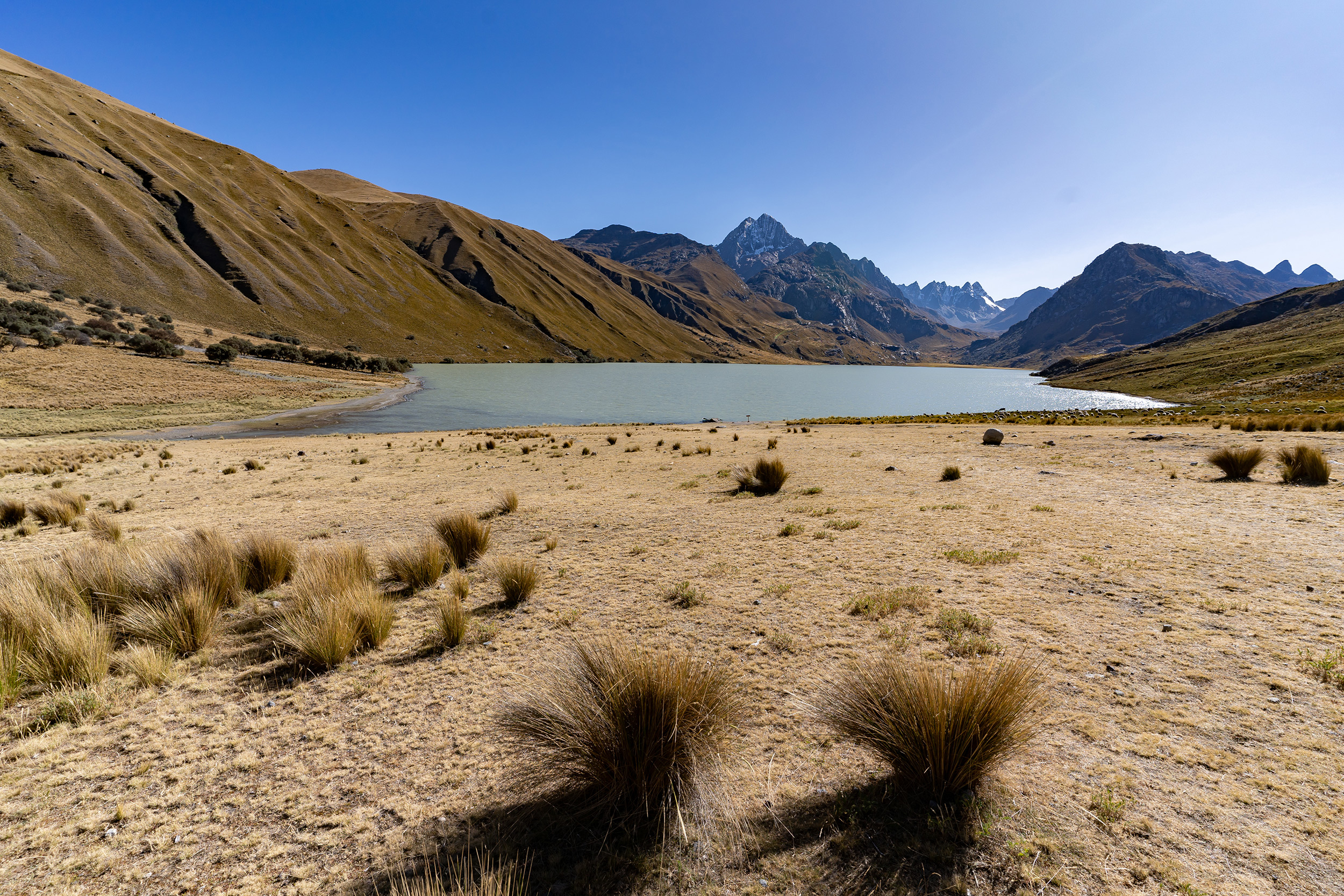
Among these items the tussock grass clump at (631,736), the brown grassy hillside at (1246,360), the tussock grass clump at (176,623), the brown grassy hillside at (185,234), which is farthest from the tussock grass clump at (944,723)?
the brown grassy hillside at (185,234)

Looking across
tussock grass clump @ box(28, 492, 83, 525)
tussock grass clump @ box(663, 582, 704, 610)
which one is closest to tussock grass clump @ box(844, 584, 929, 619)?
tussock grass clump @ box(663, 582, 704, 610)

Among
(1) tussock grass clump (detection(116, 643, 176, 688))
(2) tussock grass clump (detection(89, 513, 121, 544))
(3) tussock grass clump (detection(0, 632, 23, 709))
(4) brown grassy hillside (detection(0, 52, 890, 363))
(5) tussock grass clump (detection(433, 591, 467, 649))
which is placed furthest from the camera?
(4) brown grassy hillside (detection(0, 52, 890, 363))

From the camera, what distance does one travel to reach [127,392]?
39.5 metres

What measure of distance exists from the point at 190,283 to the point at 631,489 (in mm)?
144785

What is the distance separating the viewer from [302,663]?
5.21m

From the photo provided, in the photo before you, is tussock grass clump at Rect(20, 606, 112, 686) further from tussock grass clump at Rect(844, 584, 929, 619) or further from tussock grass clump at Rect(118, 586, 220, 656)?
tussock grass clump at Rect(844, 584, 929, 619)

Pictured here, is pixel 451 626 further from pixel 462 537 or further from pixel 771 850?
pixel 771 850

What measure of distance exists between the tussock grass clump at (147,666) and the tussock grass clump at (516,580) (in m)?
A: 3.33

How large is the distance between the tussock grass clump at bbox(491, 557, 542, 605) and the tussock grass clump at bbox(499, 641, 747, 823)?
335 cm

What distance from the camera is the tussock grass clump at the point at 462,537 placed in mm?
8656

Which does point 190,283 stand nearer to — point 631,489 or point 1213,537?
point 631,489

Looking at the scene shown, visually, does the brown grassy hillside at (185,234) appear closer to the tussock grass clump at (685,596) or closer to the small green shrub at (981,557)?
the tussock grass clump at (685,596)

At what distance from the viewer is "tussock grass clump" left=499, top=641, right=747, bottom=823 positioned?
319 cm

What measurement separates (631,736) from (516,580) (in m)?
4.05
